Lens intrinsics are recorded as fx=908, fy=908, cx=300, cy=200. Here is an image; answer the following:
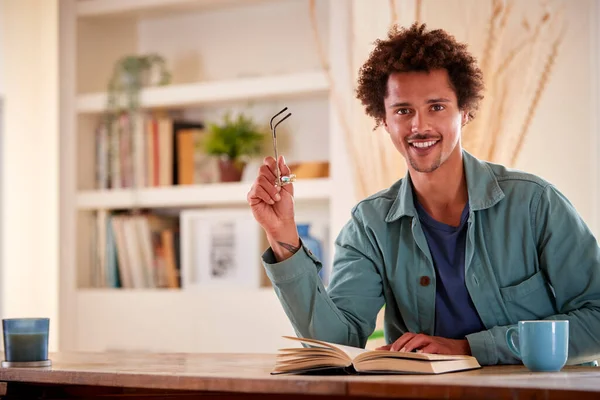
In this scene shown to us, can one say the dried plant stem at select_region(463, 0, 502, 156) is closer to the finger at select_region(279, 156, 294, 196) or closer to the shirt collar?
the shirt collar

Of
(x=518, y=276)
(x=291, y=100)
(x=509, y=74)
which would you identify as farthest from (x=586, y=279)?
(x=291, y=100)

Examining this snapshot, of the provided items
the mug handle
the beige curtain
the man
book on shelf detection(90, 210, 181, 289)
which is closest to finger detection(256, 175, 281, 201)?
the man

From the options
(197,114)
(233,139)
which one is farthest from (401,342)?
(197,114)

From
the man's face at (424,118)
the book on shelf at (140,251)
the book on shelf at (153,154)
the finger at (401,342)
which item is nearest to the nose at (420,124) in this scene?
the man's face at (424,118)

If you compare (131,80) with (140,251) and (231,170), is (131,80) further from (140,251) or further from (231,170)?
(140,251)

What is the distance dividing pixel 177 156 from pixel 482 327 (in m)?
2.37

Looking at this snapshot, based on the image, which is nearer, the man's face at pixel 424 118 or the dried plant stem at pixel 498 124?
the man's face at pixel 424 118

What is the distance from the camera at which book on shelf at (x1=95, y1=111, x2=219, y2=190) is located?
13.3ft

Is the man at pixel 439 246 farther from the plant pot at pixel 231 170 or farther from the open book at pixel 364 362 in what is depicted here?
the plant pot at pixel 231 170

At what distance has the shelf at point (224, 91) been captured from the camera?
3.74m

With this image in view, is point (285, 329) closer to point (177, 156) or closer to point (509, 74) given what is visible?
point (177, 156)

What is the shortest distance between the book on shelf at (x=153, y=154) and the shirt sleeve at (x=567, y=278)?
2.24 meters

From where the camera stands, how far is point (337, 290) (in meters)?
2.09

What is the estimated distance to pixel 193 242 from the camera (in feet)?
13.1
